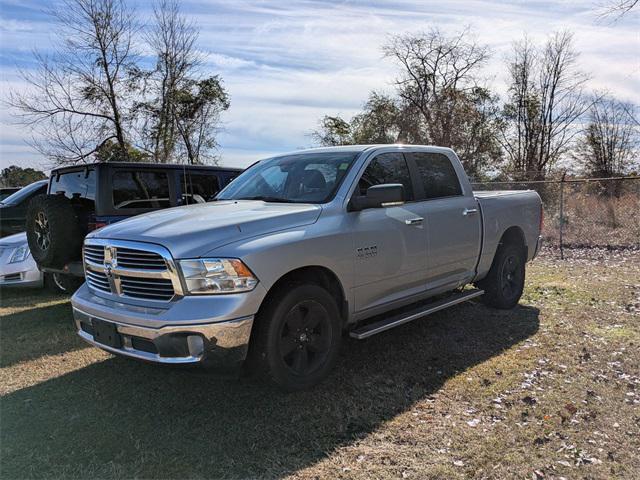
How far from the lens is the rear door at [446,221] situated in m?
4.88

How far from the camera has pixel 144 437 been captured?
10.8 feet

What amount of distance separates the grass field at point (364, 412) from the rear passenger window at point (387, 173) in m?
1.58

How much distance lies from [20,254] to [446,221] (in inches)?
250

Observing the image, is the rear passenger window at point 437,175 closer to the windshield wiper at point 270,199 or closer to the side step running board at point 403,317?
the side step running board at point 403,317

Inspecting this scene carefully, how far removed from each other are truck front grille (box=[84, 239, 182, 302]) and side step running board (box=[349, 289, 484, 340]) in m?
1.54

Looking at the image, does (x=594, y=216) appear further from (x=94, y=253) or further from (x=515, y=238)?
(x=94, y=253)

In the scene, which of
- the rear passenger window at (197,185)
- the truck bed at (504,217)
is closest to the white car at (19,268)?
the rear passenger window at (197,185)

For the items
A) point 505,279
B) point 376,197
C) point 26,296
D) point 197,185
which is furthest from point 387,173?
point 26,296

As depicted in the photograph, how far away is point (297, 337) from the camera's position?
370cm

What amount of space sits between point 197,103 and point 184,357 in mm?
18242

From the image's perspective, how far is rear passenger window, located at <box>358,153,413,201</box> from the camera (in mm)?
4445

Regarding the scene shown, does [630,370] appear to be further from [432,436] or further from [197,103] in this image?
[197,103]

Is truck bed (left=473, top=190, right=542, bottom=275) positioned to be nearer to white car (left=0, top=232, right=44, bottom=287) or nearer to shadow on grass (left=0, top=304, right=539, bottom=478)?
shadow on grass (left=0, top=304, right=539, bottom=478)

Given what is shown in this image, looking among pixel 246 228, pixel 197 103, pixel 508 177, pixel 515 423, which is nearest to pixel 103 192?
pixel 246 228
